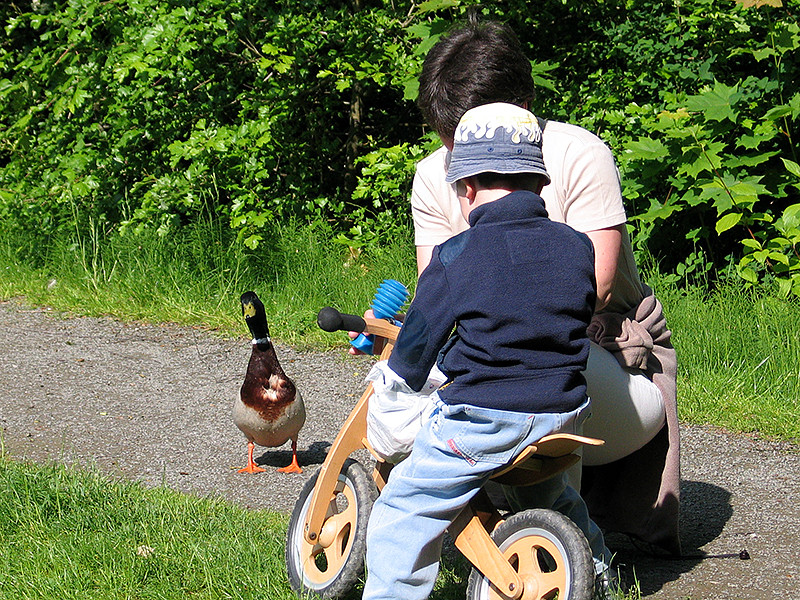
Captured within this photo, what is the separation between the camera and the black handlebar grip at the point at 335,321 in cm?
239

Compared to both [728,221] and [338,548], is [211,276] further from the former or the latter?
[338,548]

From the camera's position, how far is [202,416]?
5.07 metres

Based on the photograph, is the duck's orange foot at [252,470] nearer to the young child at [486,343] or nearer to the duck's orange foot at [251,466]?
the duck's orange foot at [251,466]

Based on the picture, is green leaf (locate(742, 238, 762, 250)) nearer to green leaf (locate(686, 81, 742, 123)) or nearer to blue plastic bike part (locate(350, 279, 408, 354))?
green leaf (locate(686, 81, 742, 123))

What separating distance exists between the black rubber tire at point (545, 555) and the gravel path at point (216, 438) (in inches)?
33.2

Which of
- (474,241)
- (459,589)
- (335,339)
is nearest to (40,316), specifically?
(335,339)

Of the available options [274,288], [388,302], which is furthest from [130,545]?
[274,288]

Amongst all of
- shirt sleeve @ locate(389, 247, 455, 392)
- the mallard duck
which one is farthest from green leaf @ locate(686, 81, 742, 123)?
shirt sleeve @ locate(389, 247, 455, 392)

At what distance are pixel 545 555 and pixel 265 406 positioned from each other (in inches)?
82.9

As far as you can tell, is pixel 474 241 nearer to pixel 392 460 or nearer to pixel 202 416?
pixel 392 460

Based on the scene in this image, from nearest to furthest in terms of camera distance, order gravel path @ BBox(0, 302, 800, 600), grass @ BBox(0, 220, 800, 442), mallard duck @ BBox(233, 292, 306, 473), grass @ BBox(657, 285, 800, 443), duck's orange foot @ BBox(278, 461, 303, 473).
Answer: gravel path @ BBox(0, 302, 800, 600) → mallard duck @ BBox(233, 292, 306, 473) → duck's orange foot @ BBox(278, 461, 303, 473) → grass @ BBox(657, 285, 800, 443) → grass @ BBox(0, 220, 800, 442)

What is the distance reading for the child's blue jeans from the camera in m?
2.24

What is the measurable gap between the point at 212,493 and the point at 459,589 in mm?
1433

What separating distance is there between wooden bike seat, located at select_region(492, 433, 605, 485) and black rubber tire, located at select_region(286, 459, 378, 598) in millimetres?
Result: 461
